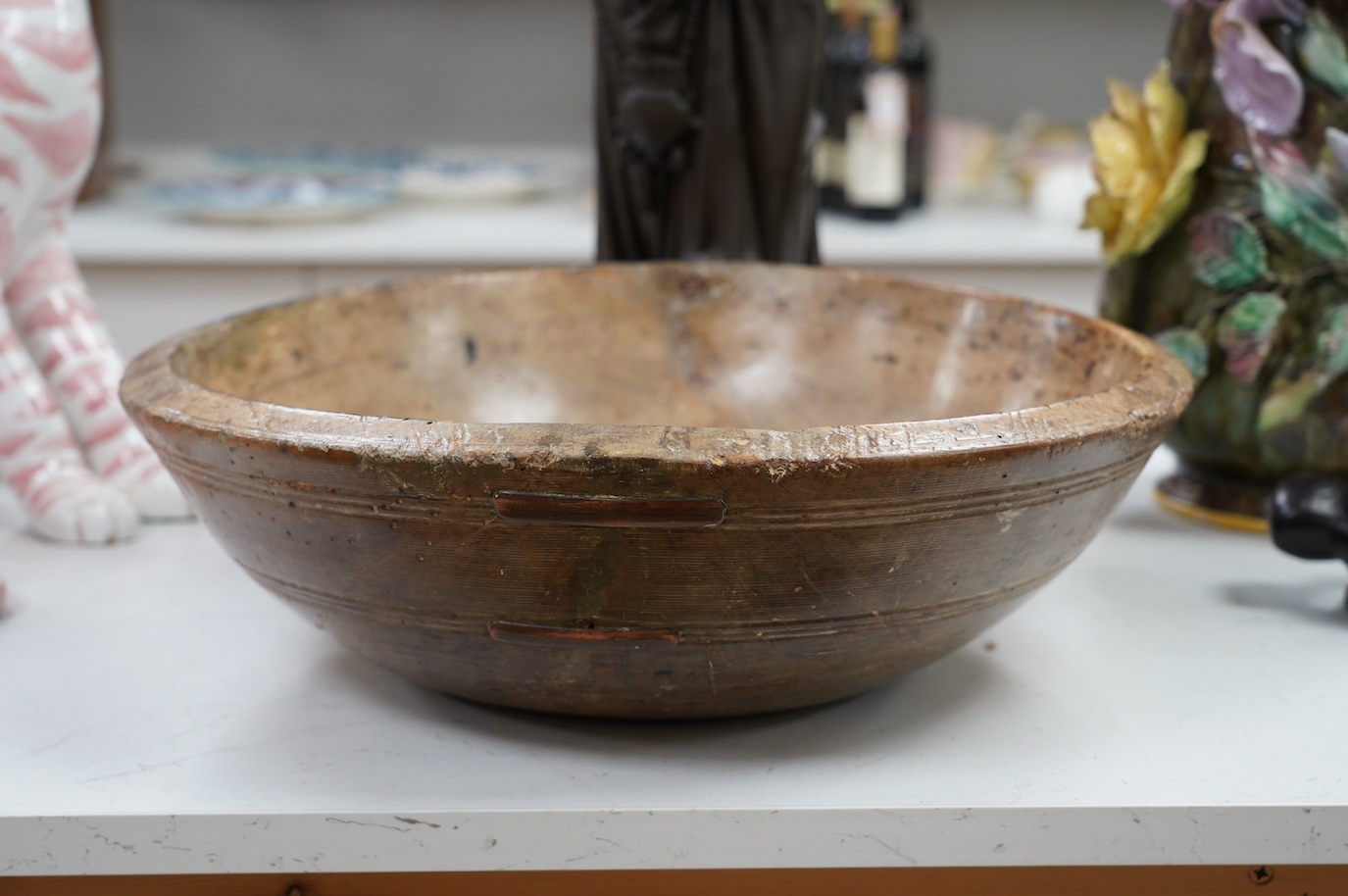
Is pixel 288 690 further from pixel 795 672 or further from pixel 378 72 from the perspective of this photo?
pixel 378 72

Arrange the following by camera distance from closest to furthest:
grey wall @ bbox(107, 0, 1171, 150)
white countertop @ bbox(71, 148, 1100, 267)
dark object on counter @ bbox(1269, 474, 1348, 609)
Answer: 1. dark object on counter @ bbox(1269, 474, 1348, 609)
2. white countertop @ bbox(71, 148, 1100, 267)
3. grey wall @ bbox(107, 0, 1171, 150)

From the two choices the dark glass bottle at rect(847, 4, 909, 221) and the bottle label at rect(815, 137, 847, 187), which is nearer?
the dark glass bottle at rect(847, 4, 909, 221)

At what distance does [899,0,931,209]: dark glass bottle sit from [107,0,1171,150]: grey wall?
0.39 m

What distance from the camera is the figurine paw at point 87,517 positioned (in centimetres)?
80

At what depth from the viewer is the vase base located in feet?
2.77

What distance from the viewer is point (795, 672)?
1.70 ft

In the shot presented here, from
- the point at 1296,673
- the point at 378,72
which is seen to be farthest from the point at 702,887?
the point at 378,72

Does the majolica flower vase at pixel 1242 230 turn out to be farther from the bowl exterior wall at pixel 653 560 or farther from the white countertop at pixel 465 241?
the white countertop at pixel 465 241

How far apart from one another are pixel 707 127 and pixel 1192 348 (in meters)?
0.37

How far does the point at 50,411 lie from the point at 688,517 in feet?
1.76

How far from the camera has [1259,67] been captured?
771 millimetres

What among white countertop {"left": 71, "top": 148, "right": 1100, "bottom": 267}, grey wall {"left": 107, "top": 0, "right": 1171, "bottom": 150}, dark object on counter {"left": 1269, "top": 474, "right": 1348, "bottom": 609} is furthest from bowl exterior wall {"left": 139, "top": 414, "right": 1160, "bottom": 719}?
grey wall {"left": 107, "top": 0, "right": 1171, "bottom": 150}

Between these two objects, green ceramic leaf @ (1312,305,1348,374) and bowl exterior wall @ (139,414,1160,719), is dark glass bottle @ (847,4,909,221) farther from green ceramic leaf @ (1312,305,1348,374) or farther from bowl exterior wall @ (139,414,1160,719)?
bowl exterior wall @ (139,414,1160,719)

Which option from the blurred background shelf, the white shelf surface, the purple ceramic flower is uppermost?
the purple ceramic flower
